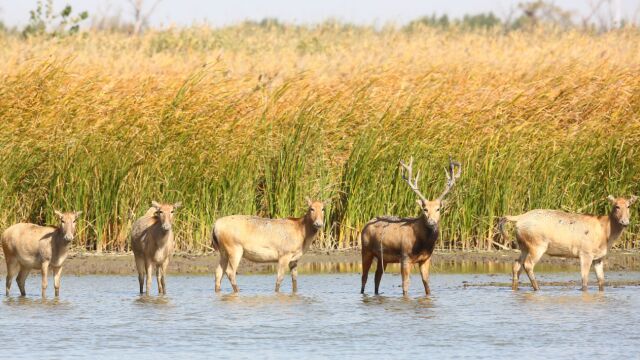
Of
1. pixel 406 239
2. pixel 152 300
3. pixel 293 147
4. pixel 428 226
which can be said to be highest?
pixel 293 147

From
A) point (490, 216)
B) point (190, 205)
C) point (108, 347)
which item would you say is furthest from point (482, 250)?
point (108, 347)

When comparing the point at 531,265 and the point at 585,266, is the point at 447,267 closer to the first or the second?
the point at 531,265

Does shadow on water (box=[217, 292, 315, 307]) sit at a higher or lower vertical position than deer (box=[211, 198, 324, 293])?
lower

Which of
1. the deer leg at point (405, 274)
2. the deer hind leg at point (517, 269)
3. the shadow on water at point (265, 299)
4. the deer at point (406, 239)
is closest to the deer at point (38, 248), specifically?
the shadow on water at point (265, 299)

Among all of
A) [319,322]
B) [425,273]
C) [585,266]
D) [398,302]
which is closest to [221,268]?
[398,302]

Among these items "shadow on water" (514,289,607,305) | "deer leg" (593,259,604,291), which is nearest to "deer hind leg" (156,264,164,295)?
"shadow on water" (514,289,607,305)

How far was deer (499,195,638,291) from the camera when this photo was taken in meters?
15.7

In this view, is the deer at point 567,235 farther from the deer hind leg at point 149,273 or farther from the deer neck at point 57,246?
the deer neck at point 57,246

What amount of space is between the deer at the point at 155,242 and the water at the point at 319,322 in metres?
0.30

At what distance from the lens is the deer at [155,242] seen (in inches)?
587

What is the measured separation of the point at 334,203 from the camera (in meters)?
Answer: 19.4

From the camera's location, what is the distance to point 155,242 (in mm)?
15133

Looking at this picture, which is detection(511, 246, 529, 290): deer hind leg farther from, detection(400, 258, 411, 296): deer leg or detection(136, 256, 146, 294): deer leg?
detection(136, 256, 146, 294): deer leg

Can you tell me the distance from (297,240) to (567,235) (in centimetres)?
319
